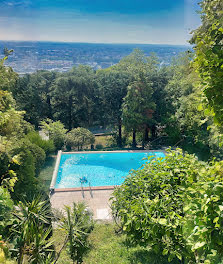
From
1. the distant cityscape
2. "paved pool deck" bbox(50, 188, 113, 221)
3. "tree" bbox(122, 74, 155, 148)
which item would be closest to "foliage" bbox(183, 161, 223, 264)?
"paved pool deck" bbox(50, 188, 113, 221)

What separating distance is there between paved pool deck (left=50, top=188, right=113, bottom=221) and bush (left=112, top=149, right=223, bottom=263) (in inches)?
174

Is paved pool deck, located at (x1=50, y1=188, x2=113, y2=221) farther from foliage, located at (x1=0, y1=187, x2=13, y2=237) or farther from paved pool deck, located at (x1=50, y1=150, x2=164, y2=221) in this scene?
foliage, located at (x1=0, y1=187, x2=13, y2=237)

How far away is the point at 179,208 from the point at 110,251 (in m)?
3.03

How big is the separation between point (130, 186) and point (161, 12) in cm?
2359

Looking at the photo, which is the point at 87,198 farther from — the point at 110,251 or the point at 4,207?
the point at 4,207

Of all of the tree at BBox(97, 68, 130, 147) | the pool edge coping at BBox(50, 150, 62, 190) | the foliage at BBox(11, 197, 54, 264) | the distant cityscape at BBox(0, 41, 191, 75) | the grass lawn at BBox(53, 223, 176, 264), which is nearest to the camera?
the foliage at BBox(11, 197, 54, 264)

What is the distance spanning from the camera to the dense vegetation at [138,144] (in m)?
2.47

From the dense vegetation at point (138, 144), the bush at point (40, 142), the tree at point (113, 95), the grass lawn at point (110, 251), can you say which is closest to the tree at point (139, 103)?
the dense vegetation at point (138, 144)

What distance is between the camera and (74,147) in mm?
15742

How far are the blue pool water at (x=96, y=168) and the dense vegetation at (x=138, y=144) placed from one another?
1388mm

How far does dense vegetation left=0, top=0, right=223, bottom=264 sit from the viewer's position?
8.11 ft

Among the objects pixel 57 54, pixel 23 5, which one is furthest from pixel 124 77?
pixel 57 54

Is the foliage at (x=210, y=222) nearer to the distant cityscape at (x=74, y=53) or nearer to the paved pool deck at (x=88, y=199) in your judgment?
the paved pool deck at (x=88, y=199)

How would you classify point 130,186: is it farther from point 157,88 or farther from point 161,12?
point 161,12
